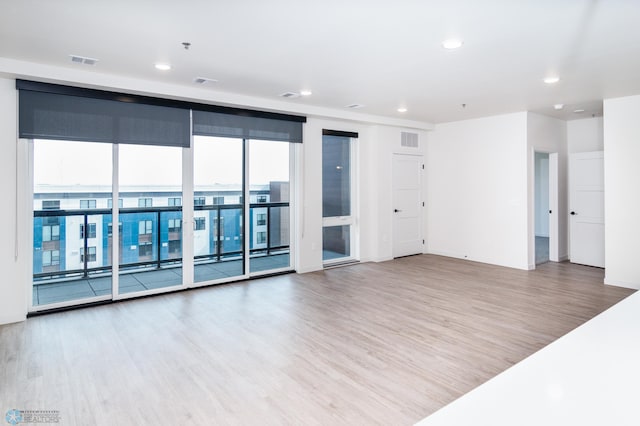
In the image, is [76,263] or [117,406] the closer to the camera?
[117,406]

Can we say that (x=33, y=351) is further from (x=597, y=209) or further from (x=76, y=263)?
(x=597, y=209)

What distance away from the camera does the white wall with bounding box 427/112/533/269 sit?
6547mm

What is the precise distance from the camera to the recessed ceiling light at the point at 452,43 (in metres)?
3.30

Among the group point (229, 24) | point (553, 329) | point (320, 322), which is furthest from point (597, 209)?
point (229, 24)

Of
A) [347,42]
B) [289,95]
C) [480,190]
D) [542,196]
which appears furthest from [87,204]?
[542,196]

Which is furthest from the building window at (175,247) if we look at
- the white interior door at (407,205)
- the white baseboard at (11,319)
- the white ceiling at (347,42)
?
the white interior door at (407,205)

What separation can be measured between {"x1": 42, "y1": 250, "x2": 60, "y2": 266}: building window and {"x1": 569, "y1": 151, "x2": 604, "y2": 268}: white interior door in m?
A: 8.09

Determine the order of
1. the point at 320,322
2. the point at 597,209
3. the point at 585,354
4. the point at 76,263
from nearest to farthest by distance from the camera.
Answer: the point at 585,354 → the point at 320,322 → the point at 76,263 → the point at 597,209

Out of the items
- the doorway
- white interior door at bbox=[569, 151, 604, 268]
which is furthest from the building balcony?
the doorway

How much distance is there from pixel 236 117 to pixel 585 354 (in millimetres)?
5073

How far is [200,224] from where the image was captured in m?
5.52

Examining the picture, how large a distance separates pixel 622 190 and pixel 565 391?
5.72m

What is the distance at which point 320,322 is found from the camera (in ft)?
13.3

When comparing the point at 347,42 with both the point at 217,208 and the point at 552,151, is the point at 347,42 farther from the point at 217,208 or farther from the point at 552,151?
the point at 552,151
